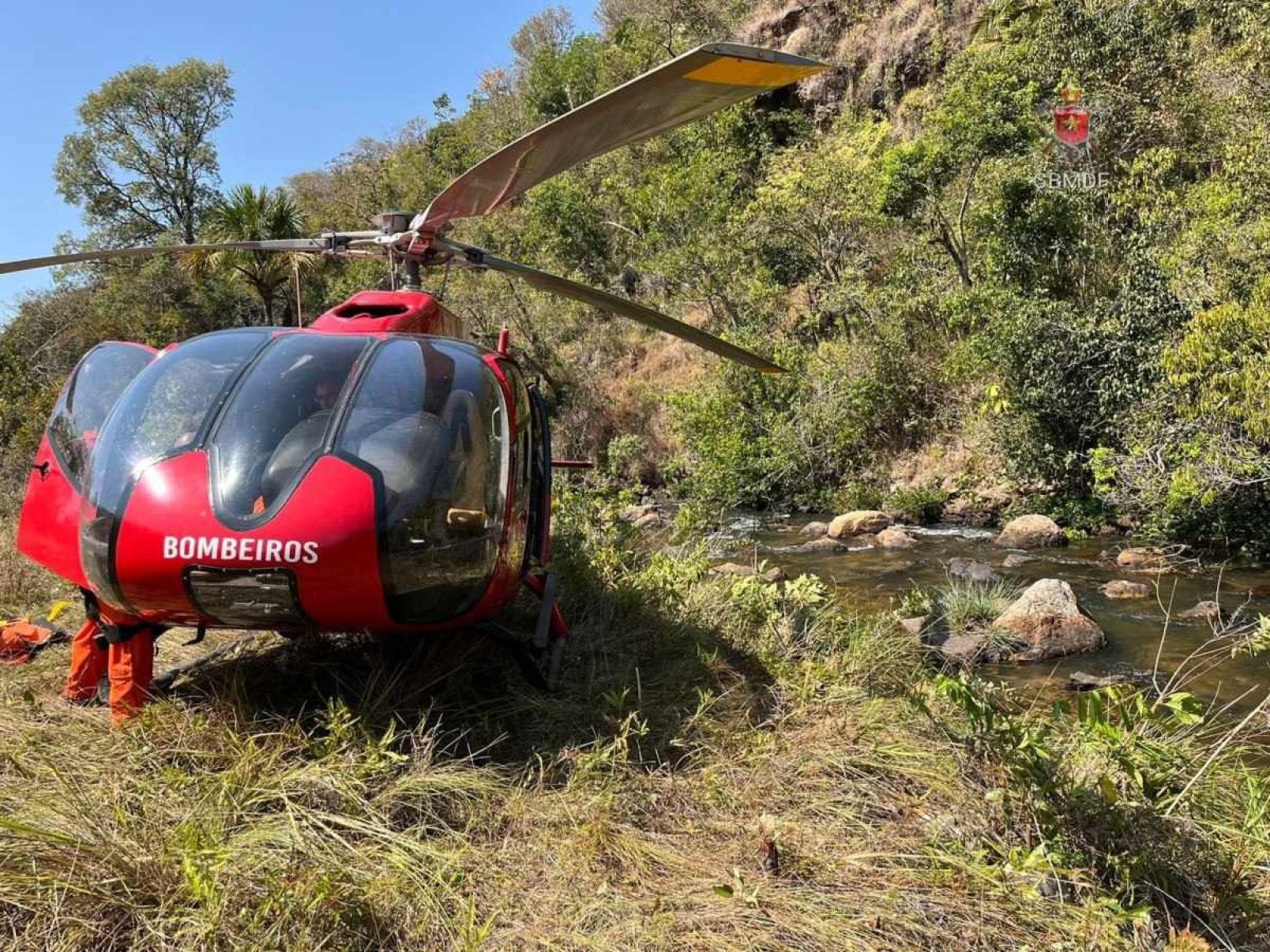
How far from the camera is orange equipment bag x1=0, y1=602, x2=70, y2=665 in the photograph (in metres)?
4.20

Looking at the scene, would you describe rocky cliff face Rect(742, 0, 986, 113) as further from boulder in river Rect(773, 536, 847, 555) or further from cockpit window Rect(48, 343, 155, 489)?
cockpit window Rect(48, 343, 155, 489)

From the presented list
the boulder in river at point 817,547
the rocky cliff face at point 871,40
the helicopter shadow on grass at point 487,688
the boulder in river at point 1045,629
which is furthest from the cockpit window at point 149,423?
the rocky cliff face at point 871,40

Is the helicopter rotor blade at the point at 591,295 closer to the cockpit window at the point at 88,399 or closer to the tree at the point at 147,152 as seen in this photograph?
the cockpit window at the point at 88,399

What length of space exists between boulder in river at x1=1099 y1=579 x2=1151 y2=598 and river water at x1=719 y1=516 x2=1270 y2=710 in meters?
0.12

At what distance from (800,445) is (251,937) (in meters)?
15.7

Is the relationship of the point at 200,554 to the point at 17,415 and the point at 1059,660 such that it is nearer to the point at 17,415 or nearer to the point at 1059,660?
the point at 1059,660

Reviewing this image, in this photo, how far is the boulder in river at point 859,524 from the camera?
554 inches

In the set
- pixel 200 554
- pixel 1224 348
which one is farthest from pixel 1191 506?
pixel 200 554

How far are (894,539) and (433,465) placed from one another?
1115 cm

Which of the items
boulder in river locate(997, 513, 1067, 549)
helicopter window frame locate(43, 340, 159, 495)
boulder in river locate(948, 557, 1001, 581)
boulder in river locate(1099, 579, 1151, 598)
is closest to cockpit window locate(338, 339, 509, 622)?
helicopter window frame locate(43, 340, 159, 495)

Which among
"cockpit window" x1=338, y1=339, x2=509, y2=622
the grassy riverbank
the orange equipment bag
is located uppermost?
"cockpit window" x1=338, y1=339, x2=509, y2=622

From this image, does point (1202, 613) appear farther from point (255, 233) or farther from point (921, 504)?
point (255, 233)

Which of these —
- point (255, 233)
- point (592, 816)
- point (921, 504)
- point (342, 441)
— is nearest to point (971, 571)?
point (921, 504)

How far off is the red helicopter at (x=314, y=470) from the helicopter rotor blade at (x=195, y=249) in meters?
0.04
